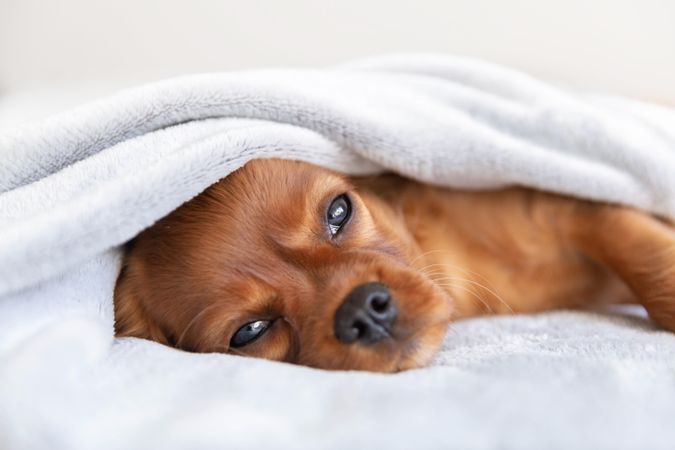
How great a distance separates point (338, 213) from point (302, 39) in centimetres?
149

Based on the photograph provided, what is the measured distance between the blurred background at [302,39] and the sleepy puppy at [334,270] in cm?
109

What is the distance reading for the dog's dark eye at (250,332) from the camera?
48.1 inches

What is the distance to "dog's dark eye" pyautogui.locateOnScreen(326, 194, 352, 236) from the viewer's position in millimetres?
1287

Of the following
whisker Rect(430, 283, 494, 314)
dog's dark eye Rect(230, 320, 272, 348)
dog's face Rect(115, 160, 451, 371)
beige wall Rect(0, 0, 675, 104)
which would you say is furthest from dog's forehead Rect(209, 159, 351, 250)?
beige wall Rect(0, 0, 675, 104)

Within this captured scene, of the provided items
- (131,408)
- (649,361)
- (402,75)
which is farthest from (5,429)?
(402,75)

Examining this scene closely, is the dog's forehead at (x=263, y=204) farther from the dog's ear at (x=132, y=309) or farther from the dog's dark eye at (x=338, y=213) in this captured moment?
the dog's ear at (x=132, y=309)

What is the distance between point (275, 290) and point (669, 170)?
0.83 metres

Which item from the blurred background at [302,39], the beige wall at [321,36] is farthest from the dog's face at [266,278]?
the beige wall at [321,36]

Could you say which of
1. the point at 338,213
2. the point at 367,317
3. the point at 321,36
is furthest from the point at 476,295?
the point at 321,36

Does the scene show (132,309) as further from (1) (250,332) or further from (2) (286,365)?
(2) (286,365)

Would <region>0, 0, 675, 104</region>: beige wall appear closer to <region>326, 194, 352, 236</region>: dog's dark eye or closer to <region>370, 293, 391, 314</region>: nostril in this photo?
<region>326, 194, 352, 236</region>: dog's dark eye

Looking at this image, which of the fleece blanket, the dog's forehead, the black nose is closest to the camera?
the fleece blanket

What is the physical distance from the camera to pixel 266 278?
1183 millimetres

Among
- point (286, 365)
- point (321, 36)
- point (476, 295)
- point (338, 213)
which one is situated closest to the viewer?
point (286, 365)
